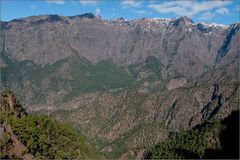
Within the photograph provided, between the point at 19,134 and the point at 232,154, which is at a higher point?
the point at 19,134

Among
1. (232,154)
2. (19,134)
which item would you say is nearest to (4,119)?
(19,134)

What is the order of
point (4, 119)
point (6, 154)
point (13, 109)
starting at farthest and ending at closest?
point (13, 109)
point (4, 119)
point (6, 154)

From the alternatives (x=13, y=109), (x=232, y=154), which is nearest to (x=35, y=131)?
(x=13, y=109)

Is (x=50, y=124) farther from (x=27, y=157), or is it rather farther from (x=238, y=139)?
(x=238, y=139)

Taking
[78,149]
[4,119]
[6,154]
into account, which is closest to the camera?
[6,154]

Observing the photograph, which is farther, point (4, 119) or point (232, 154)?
point (232, 154)

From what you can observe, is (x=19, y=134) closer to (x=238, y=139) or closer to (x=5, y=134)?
(x=5, y=134)
